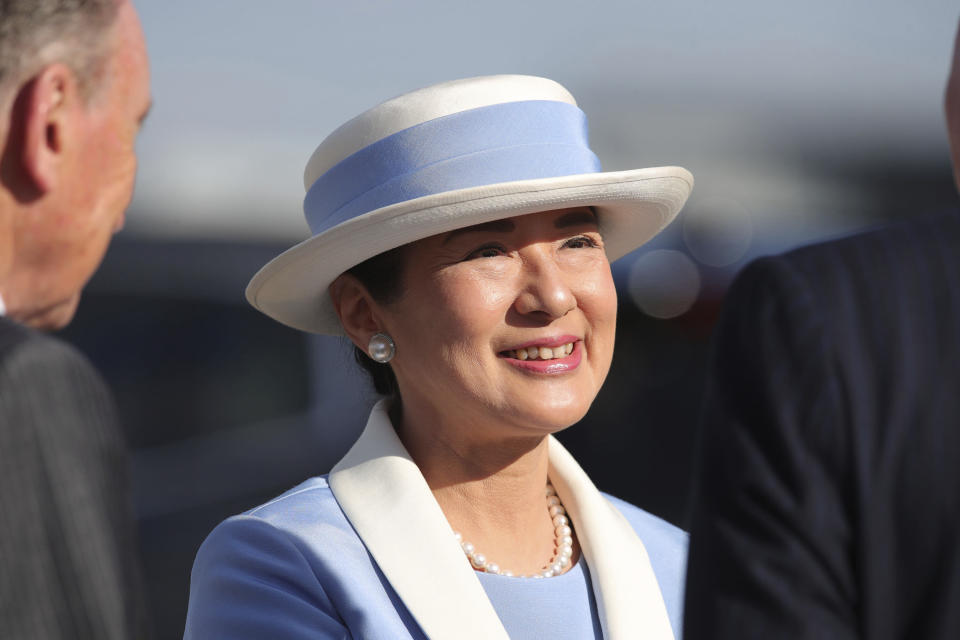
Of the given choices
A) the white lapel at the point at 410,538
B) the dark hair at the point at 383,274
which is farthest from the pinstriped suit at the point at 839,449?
the dark hair at the point at 383,274

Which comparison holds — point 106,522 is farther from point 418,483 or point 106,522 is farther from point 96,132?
point 418,483

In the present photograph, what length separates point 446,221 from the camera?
2736mm

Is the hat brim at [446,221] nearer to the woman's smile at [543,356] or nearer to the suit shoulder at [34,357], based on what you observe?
the woman's smile at [543,356]

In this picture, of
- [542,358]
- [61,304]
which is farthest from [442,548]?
[61,304]

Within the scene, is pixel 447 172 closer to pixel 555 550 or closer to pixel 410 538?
pixel 410 538

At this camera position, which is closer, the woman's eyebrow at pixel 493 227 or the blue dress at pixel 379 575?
the blue dress at pixel 379 575

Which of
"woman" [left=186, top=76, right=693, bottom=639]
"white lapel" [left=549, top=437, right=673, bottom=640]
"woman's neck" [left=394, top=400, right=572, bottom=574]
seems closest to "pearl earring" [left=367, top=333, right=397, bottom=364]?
"woman" [left=186, top=76, right=693, bottom=639]

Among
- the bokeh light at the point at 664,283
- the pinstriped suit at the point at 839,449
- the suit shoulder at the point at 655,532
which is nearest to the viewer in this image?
the pinstriped suit at the point at 839,449

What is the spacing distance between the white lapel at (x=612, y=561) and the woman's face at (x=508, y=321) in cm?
31

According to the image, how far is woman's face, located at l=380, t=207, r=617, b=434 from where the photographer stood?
279 cm

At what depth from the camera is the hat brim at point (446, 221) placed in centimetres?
272

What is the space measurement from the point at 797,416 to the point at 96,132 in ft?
3.11

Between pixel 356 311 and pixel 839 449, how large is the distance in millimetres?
1866

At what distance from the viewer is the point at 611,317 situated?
2936 mm
